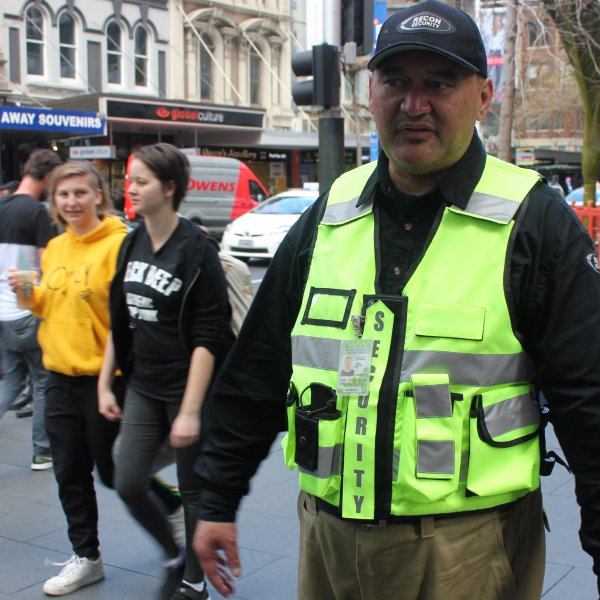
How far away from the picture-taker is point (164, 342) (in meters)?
3.70

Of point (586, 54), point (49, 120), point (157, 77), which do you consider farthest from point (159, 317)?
point (157, 77)

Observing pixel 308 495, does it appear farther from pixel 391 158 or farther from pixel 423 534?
pixel 391 158

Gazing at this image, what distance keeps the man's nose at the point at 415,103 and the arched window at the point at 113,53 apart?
1198 inches

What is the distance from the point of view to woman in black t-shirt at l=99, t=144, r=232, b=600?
3.64 m

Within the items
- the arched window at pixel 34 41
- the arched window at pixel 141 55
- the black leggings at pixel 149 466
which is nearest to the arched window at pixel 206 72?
the arched window at pixel 141 55

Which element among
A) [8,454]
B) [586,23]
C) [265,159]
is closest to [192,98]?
[265,159]

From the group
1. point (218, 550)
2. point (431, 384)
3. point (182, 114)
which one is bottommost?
point (218, 550)

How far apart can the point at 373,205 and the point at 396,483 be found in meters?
Answer: 0.65

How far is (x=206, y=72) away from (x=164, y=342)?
32.4 meters

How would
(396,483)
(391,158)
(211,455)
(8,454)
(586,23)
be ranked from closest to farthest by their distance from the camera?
(396,483) → (391,158) → (211,455) → (8,454) → (586,23)

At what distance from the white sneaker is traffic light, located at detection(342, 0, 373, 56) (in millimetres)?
6306

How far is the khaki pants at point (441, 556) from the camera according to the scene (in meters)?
1.95

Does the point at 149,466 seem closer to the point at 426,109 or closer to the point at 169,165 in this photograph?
the point at 169,165

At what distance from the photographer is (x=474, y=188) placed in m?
2.04
